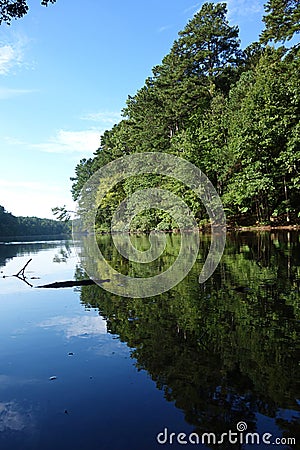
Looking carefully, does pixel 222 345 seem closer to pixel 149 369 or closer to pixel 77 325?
pixel 149 369

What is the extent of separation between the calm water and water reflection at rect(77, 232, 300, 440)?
0.04 ft

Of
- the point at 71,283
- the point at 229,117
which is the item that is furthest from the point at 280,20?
the point at 71,283

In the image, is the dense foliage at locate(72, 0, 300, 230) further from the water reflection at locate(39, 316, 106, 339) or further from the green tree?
the water reflection at locate(39, 316, 106, 339)

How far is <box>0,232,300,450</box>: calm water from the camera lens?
2.75m

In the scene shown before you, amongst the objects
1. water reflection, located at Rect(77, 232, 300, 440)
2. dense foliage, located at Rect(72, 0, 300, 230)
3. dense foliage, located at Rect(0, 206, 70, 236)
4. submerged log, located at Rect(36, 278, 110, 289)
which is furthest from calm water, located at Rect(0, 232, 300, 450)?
dense foliage, located at Rect(0, 206, 70, 236)

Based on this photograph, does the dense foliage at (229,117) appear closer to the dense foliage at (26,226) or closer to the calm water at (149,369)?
the calm water at (149,369)

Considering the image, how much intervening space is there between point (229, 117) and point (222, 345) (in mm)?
32886

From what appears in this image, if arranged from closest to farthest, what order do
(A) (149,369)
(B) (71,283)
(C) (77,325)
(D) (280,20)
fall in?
(A) (149,369) → (C) (77,325) → (B) (71,283) → (D) (280,20)

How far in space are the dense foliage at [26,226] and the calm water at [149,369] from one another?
118 metres

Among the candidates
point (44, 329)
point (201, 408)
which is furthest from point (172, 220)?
point (201, 408)

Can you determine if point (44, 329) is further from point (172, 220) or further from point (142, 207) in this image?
point (142, 207)

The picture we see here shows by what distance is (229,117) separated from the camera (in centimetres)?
3397

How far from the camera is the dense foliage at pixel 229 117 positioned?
26.1 metres

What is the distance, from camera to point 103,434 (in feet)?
8.79
